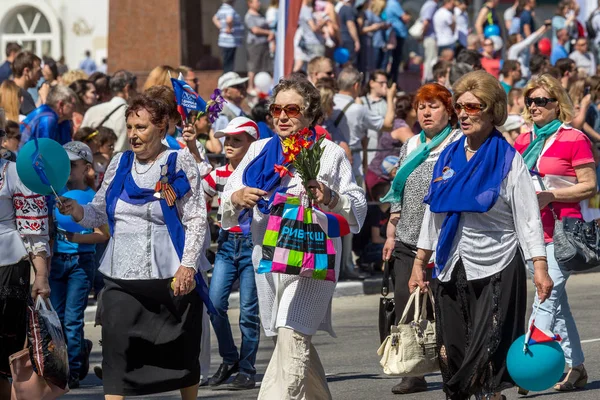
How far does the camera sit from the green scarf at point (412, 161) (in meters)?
8.62

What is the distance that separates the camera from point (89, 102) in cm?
1482

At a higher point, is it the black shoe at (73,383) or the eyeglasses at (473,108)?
the eyeglasses at (473,108)

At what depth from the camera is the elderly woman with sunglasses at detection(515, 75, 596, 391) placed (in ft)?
28.1

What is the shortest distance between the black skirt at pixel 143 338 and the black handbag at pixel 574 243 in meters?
2.59

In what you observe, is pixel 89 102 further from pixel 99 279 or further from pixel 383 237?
pixel 99 279

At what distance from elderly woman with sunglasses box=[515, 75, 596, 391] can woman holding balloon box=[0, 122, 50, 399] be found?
3055 millimetres

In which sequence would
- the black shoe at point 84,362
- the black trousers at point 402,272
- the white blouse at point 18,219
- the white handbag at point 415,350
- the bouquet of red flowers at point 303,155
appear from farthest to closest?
the black shoe at point 84,362 → the black trousers at point 402,272 → the white handbag at point 415,350 → the white blouse at point 18,219 → the bouquet of red flowers at point 303,155

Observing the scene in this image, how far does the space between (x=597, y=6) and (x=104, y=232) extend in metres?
18.1

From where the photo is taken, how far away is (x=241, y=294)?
9.52 m

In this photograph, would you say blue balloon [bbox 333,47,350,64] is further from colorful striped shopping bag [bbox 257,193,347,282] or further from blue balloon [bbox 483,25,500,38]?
colorful striped shopping bag [bbox 257,193,347,282]

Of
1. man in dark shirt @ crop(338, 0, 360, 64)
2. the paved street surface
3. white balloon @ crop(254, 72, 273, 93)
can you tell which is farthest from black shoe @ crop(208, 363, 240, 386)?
man in dark shirt @ crop(338, 0, 360, 64)

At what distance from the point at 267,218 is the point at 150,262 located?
2.25 ft

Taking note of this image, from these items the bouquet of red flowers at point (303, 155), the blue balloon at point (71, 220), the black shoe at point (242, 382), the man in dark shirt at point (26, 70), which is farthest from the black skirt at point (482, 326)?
the man in dark shirt at point (26, 70)

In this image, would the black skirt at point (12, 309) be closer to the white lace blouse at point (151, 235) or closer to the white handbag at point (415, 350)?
the white lace blouse at point (151, 235)
